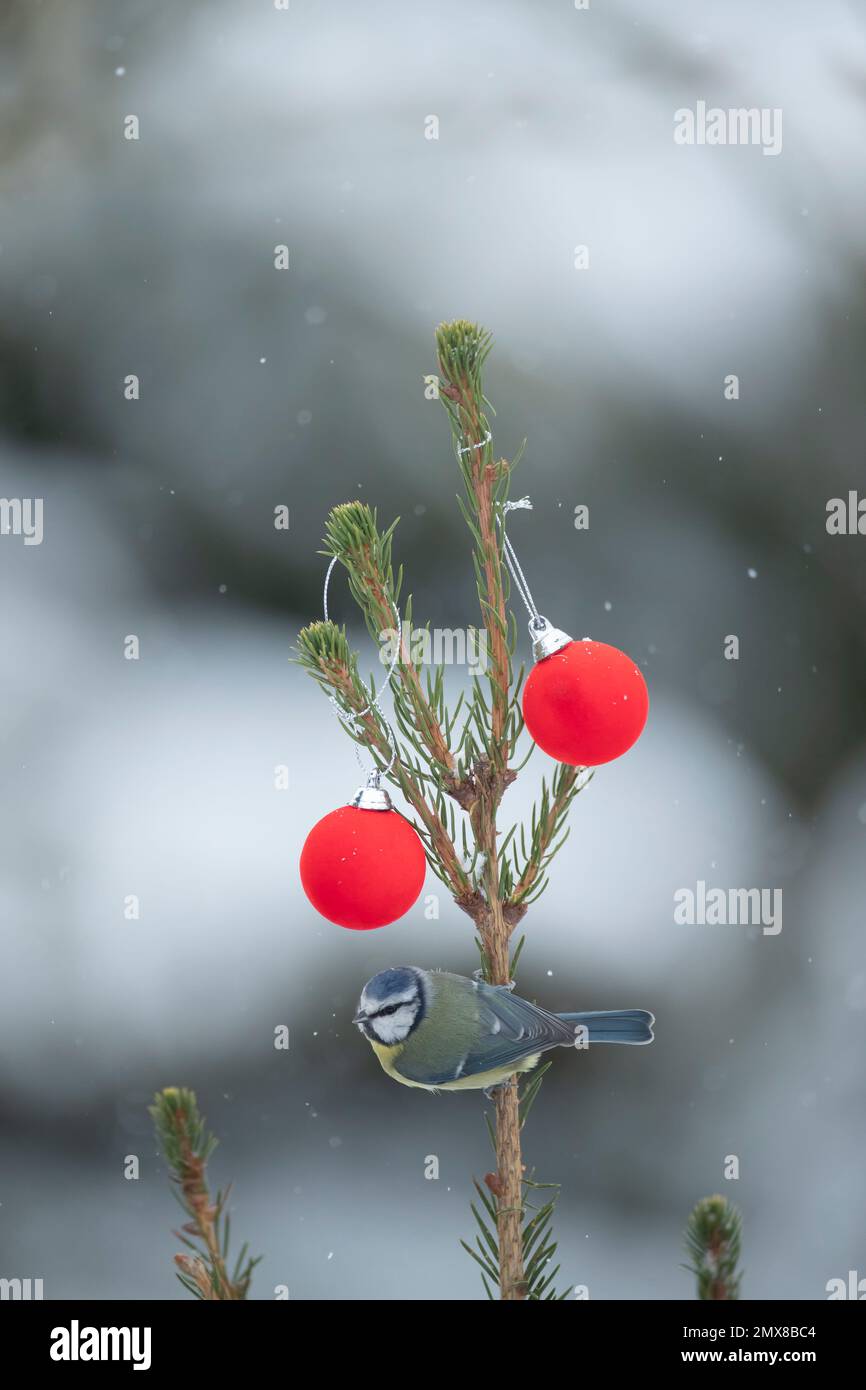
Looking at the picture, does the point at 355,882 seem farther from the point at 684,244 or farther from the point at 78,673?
the point at 684,244

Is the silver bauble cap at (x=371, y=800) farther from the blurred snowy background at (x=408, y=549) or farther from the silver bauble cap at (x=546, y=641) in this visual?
the blurred snowy background at (x=408, y=549)

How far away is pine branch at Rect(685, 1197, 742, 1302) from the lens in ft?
0.98

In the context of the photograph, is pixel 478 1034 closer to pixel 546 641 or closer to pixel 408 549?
pixel 546 641

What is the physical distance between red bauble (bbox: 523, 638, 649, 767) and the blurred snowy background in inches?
20.5

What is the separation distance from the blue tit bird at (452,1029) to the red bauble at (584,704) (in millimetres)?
101

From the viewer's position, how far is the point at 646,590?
0.94 meters

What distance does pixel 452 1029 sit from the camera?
0.41 metres

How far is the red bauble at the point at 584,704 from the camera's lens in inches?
15.4

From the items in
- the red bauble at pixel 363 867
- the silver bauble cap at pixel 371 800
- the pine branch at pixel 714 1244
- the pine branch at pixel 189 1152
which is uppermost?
the silver bauble cap at pixel 371 800

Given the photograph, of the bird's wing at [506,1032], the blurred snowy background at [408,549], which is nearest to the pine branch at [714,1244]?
the bird's wing at [506,1032]

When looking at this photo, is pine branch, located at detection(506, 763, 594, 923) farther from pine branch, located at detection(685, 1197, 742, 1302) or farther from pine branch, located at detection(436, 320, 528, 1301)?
pine branch, located at detection(685, 1197, 742, 1302)

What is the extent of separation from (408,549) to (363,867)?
0.57 metres

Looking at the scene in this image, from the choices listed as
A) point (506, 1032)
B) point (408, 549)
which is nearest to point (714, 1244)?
point (506, 1032)

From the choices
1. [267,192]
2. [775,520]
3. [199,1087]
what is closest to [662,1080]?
[199,1087]
